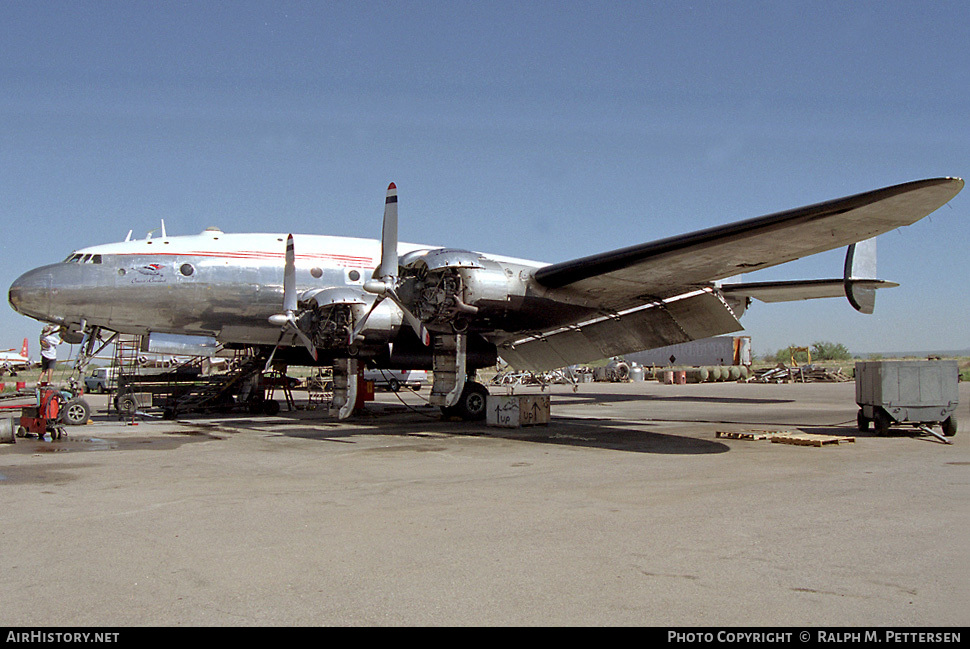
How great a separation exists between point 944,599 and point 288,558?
14.4 ft

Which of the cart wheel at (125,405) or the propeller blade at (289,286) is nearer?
the propeller blade at (289,286)

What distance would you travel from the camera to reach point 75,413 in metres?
16.2

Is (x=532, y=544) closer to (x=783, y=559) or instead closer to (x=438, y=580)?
(x=438, y=580)

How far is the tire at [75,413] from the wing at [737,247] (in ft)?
36.3

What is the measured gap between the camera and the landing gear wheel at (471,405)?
1792cm

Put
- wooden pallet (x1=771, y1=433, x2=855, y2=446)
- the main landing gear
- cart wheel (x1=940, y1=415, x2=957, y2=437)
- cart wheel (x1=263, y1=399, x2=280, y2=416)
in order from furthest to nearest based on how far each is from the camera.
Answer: cart wheel (x1=263, y1=399, x2=280, y2=416)
the main landing gear
cart wheel (x1=940, y1=415, x2=957, y2=437)
wooden pallet (x1=771, y1=433, x2=855, y2=446)

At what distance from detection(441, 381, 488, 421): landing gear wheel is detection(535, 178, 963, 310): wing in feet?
13.6

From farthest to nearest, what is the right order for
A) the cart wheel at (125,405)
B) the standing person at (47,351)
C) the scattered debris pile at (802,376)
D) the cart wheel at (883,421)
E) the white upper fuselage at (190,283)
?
the scattered debris pile at (802,376), the cart wheel at (125,405), the standing person at (47,351), the white upper fuselage at (190,283), the cart wheel at (883,421)

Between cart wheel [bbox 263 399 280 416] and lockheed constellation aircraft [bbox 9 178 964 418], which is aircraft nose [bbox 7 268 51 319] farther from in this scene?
cart wheel [bbox 263 399 280 416]

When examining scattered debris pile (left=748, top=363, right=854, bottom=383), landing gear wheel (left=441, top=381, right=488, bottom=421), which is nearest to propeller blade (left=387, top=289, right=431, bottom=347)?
landing gear wheel (left=441, top=381, right=488, bottom=421)

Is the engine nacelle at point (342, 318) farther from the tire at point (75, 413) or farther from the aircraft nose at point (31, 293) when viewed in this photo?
the aircraft nose at point (31, 293)

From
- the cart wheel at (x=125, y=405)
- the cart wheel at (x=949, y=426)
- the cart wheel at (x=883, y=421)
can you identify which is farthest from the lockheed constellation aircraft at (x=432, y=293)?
the cart wheel at (x=949, y=426)

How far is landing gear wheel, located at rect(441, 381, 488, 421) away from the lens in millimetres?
17922
